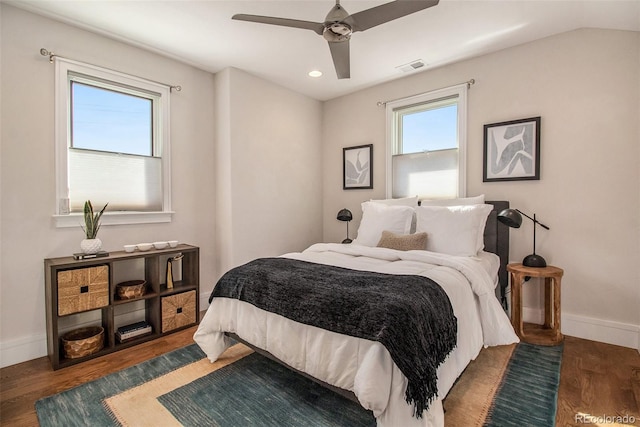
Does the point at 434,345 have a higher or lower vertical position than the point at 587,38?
lower

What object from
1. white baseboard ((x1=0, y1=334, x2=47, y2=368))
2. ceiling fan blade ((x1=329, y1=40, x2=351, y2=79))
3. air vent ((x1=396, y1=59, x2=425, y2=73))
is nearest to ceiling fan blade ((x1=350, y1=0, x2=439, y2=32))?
ceiling fan blade ((x1=329, y1=40, x2=351, y2=79))

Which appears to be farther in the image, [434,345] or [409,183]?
[409,183]

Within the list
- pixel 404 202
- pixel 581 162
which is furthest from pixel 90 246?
pixel 581 162

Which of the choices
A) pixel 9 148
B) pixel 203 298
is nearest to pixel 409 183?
pixel 203 298

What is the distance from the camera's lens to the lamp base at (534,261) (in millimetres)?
2658

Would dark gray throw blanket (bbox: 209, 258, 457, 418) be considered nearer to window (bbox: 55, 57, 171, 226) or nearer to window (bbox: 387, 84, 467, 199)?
window (bbox: 55, 57, 171, 226)

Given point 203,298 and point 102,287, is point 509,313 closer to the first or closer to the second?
point 203,298

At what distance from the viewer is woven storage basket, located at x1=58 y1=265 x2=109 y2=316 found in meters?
2.28

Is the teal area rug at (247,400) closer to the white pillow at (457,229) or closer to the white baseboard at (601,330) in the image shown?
the white baseboard at (601,330)

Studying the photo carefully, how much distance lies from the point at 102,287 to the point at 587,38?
463cm

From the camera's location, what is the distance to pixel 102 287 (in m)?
2.46

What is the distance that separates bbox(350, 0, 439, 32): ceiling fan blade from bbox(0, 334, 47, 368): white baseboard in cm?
336

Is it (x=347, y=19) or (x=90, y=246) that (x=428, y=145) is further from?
(x=90, y=246)

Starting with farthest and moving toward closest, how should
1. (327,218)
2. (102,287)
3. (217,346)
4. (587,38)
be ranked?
1. (327,218)
2. (587,38)
3. (102,287)
4. (217,346)
